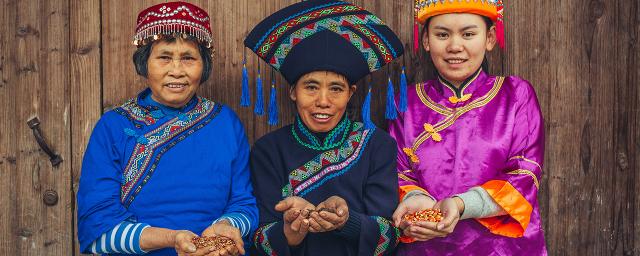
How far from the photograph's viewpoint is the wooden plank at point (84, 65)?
3383 mm

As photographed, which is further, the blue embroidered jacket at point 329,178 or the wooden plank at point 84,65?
the wooden plank at point 84,65

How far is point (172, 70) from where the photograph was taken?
9.18 ft

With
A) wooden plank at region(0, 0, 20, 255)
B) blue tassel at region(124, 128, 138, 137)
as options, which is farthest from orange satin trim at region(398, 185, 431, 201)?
wooden plank at region(0, 0, 20, 255)

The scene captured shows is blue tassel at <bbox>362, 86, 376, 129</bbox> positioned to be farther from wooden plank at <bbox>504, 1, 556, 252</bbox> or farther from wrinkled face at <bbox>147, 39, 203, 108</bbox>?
wooden plank at <bbox>504, 1, 556, 252</bbox>

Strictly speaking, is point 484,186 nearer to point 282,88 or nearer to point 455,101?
point 455,101

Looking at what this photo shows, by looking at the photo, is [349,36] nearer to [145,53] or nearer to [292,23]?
[292,23]

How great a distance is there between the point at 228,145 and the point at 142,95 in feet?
1.35

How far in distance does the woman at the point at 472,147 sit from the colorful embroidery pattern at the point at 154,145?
2.87 ft

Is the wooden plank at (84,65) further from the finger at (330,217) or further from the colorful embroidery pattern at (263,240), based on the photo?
the finger at (330,217)

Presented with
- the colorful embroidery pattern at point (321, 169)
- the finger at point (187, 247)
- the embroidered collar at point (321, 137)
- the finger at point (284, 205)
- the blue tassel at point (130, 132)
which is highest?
the blue tassel at point (130, 132)

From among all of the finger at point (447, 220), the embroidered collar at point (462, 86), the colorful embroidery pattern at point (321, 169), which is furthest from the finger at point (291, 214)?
the embroidered collar at point (462, 86)

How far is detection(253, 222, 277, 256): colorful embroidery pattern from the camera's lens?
2.78m

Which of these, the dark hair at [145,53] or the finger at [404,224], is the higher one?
the dark hair at [145,53]

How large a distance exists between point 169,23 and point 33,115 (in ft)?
3.47
